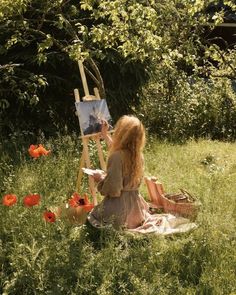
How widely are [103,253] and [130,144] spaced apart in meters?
1.09

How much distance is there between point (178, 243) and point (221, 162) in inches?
137

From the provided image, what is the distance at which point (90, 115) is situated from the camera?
5.14m

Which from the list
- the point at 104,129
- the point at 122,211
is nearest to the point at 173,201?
the point at 122,211

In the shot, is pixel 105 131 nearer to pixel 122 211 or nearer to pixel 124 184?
pixel 124 184

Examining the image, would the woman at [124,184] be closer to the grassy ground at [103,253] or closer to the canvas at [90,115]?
the grassy ground at [103,253]

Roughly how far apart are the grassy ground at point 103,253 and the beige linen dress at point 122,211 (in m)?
0.15

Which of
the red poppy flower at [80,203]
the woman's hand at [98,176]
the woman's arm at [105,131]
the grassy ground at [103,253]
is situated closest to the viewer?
the grassy ground at [103,253]

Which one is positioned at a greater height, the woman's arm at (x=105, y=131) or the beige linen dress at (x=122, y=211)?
the woman's arm at (x=105, y=131)

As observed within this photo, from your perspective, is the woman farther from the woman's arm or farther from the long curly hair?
the woman's arm


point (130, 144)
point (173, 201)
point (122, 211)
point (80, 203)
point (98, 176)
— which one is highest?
point (130, 144)

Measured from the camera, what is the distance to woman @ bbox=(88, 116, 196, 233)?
4.60m


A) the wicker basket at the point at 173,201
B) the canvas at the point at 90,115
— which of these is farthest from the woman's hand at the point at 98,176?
the wicker basket at the point at 173,201

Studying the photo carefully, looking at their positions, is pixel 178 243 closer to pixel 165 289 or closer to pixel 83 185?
pixel 165 289

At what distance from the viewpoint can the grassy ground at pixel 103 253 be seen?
372cm
